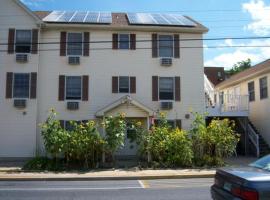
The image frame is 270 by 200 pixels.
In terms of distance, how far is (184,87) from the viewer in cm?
2389

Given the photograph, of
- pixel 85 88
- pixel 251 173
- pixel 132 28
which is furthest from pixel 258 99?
pixel 251 173

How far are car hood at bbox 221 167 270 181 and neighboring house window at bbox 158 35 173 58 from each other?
1669cm

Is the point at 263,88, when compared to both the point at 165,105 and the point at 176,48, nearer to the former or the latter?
the point at 176,48

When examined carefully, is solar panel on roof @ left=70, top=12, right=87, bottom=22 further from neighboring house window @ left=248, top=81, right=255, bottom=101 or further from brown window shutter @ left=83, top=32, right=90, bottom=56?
neighboring house window @ left=248, top=81, right=255, bottom=101

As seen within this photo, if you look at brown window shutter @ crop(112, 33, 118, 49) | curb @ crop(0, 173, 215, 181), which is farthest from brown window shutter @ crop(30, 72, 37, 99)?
curb @ crop(0, 173, 215, 181)

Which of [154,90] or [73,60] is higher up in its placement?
[73,60]

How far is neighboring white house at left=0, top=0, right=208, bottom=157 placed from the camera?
22.9 metres

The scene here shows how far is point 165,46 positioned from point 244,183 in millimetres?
17972

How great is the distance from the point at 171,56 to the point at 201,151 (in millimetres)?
6712

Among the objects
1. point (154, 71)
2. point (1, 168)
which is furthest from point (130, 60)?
point (1, 168)

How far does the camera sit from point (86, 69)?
2353 centimetres

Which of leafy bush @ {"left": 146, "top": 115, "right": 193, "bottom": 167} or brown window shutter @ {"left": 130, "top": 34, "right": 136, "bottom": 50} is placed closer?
leafy bush @ {"left": 146, "top": 115, "right": 193, "bottom": 167}

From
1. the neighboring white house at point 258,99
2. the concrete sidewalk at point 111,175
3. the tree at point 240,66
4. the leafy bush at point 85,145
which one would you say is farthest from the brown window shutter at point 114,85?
the tree at point 240,66

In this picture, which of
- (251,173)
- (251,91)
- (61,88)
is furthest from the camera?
(251,91)
